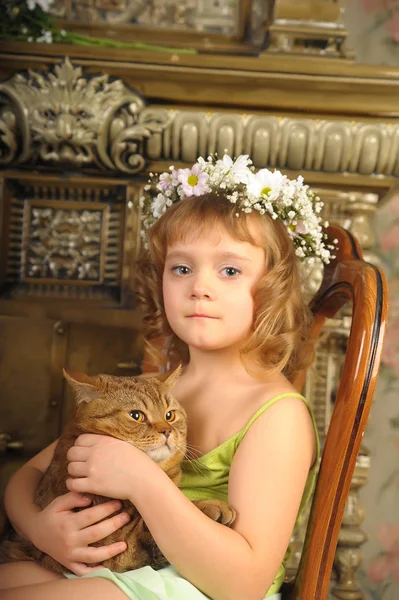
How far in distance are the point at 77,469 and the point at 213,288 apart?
316 millimetres

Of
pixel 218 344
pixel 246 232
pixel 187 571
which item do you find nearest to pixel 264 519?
pixel 187 571

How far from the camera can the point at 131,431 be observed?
0.90 m

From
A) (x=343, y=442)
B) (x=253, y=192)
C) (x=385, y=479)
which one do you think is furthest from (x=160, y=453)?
(x=385, y=479)

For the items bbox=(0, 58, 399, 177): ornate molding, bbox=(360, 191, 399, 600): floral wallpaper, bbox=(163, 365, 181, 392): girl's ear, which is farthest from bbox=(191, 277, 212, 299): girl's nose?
bbox=(360, 191, 399, 600): floral wallpaper

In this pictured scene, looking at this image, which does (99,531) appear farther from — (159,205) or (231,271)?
(159,205)

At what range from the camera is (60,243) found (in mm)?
1456

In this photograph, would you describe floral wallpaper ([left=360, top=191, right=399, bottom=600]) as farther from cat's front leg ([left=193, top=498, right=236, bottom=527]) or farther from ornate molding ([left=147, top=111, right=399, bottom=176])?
cat's front leg ([left=193, top=498, right=236, bottom=527])

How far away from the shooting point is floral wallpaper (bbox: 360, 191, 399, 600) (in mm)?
1853

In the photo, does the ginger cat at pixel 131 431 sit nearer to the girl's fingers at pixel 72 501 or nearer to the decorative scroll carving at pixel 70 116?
the girl's fingers at pixel 72 501

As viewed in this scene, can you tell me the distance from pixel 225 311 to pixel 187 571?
359mm

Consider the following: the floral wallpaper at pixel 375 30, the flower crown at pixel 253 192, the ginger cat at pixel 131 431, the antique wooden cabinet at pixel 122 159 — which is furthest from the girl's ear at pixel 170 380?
the floral wallpaper at pixel 375 30

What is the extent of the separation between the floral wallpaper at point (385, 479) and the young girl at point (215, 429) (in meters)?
0.74

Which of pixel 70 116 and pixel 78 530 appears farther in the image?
pixel 70 116

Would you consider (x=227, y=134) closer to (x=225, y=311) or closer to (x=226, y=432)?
(x=225, y=311)
